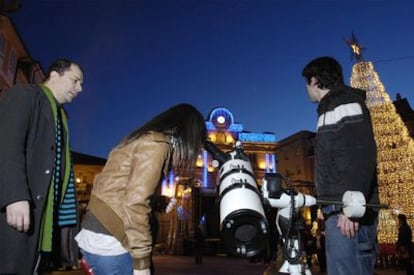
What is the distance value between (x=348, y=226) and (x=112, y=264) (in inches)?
69.4

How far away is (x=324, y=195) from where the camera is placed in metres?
3.09

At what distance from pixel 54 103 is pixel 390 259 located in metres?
17.2

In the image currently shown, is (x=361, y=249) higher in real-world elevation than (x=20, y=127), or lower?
lower

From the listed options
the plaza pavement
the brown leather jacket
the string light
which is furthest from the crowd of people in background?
the string light

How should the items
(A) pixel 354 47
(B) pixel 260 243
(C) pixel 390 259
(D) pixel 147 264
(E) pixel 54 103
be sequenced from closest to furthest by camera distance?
1. (D) pixel 147 264
2. (B) pixel 260 243
3. (E) pixel 54 103
4. (C) pixel 390 259
5. (A) pixel 354 47

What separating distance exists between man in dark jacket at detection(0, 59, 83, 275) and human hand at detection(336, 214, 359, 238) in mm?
2103

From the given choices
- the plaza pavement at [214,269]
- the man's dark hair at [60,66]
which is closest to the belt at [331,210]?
the man's dark hair at [60,66]

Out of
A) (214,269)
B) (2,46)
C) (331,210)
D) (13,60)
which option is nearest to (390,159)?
(214,269)

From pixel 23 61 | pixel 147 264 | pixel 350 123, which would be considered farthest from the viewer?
pixel 23 61

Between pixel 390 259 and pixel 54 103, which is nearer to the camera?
pixel 54 103

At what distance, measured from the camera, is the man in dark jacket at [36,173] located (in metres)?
2.19

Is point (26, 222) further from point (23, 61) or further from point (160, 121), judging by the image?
point (23, 61)

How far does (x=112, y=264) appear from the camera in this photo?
Result: 2.28 metres

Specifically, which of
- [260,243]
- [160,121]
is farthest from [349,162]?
[160,121]
